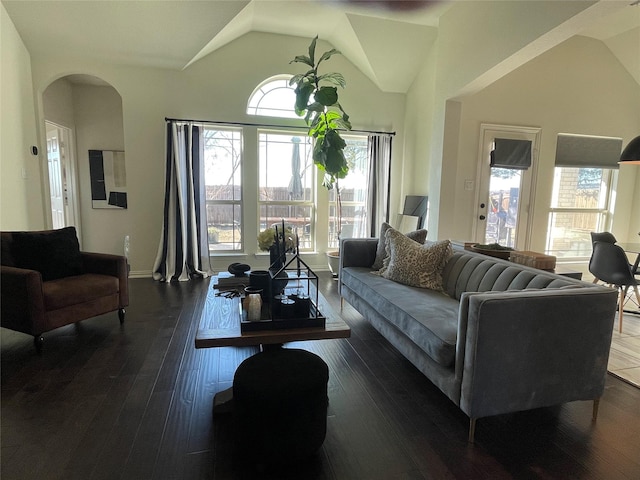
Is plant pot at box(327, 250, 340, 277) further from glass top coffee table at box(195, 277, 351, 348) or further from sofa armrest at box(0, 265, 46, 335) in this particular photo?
sofa armrest at box(0, 265, 46, 335)

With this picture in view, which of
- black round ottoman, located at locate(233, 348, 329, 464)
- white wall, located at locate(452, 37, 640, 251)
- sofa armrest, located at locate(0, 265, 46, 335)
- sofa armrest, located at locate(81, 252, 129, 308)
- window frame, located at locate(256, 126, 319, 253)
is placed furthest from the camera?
window frame, located at locate(256, 126, 319, 253)

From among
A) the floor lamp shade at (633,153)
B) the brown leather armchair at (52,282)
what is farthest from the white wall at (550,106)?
the brown leather armchair at (52,282)

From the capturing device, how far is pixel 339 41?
471 cm

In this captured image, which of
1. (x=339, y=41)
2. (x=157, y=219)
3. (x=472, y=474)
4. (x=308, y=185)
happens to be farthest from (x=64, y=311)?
(x=339, y=41)

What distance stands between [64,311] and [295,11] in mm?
3832

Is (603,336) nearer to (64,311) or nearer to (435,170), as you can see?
(435,170)

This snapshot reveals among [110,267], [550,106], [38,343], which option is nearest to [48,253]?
[110,267]

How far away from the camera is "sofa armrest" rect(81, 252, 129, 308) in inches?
119

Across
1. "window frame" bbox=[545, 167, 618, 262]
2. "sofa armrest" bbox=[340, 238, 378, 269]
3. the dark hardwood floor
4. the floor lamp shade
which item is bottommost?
the dark hardwood floor

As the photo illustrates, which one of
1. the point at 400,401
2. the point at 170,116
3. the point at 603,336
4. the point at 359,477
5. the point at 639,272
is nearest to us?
the point at 359,477

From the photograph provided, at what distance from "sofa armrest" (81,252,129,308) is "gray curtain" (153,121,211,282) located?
Result: 146 cm

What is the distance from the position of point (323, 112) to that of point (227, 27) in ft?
4.68

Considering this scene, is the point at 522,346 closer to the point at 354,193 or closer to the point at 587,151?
the point at 354,193

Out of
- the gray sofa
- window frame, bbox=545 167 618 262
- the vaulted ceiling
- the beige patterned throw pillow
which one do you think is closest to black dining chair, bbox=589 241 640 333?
the beige patterned throw pillow
